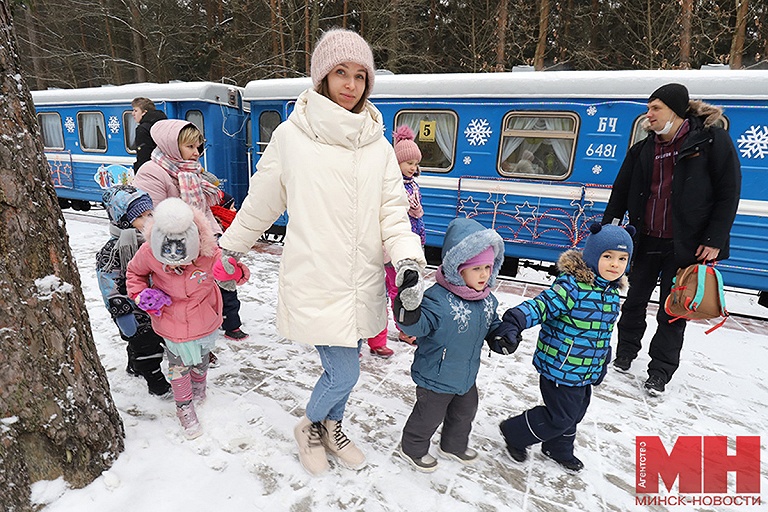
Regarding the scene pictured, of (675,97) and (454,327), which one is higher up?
(675,97)

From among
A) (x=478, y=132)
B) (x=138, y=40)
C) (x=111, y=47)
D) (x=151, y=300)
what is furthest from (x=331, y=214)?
(x=111, y=47)

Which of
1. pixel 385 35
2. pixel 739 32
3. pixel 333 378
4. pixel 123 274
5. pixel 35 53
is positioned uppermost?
pixel 385 35

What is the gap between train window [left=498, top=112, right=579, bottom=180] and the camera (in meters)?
5.49

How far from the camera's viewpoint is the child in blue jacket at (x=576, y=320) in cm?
211

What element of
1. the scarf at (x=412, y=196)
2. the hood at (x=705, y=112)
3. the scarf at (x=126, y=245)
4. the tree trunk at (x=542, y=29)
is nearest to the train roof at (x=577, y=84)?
A: the hood at (x=705, y=112)

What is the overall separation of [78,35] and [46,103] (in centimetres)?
1314

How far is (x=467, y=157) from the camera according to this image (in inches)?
237

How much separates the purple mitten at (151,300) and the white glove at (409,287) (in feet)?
4.16

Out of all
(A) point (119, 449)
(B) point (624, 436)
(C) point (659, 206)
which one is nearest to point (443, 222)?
(C) point (659, 206)

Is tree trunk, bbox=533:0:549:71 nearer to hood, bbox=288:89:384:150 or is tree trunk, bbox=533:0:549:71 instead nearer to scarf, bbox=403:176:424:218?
scarf, bbox=403:176:424:218

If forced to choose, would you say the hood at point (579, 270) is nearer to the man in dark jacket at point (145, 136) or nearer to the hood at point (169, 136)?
the hood at point (169, 136)

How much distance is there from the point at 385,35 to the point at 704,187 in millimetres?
13317

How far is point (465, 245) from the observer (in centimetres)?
192

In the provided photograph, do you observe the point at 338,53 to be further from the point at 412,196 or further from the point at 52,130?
the point at 52,130
